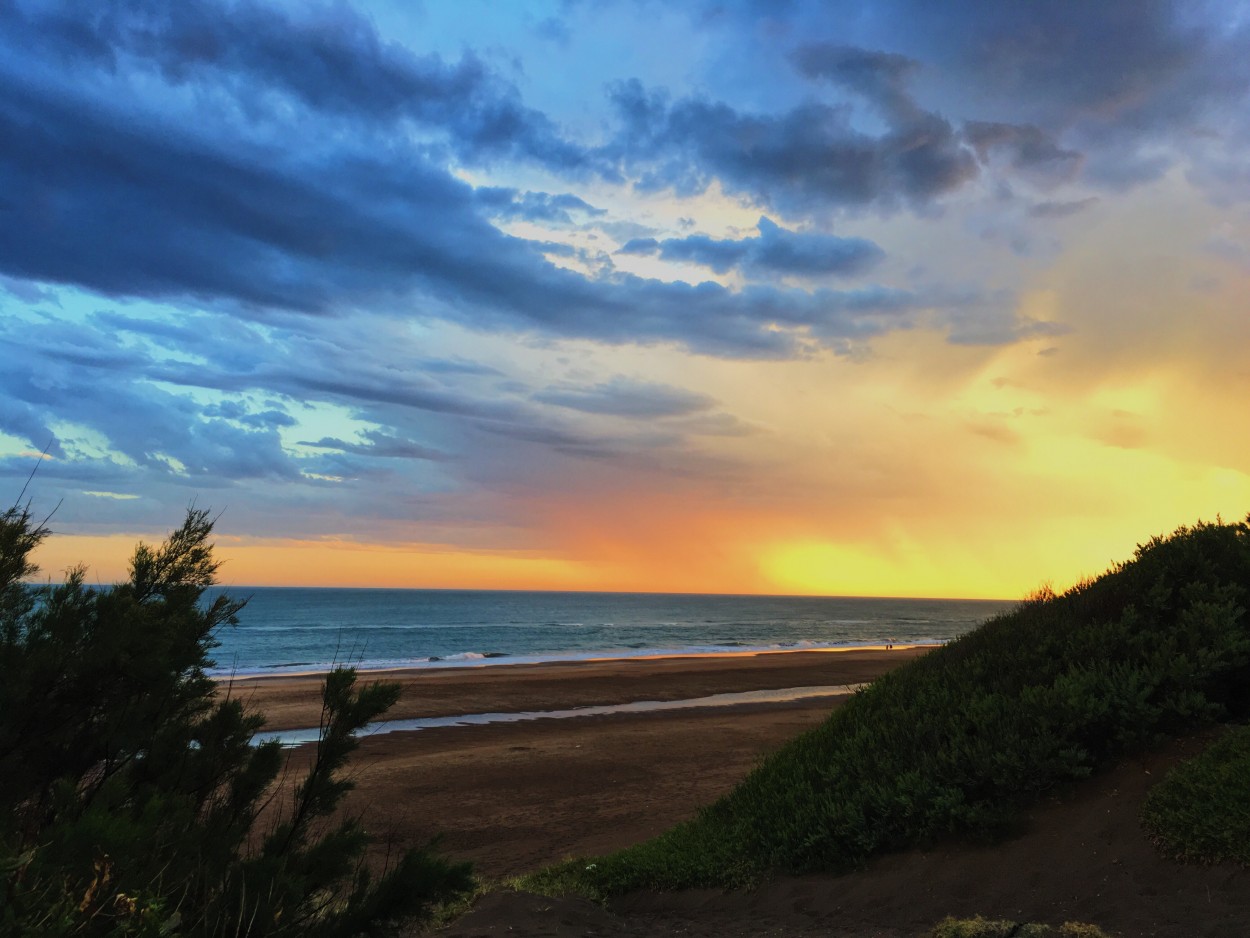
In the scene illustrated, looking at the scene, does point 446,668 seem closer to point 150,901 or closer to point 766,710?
point 766,710

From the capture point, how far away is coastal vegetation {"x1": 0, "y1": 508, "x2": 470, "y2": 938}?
4.04m

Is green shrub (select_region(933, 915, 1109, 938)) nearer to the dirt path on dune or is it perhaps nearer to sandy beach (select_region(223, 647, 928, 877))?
the dirt path on dune

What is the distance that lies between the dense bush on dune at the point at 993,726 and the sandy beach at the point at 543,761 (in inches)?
157

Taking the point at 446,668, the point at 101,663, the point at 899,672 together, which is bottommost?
the point at 446,668

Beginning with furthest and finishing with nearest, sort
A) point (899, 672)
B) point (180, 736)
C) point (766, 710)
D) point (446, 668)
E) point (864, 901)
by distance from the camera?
point (446, 668), point (766, 710), point (899, 672), point (864, 901), point (180, 736)

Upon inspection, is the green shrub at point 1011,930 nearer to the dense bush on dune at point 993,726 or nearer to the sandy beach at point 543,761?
the dense bush on dune at point 993,726

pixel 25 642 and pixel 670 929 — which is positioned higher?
pixel 25 642

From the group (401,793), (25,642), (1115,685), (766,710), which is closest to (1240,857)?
(1115,685)

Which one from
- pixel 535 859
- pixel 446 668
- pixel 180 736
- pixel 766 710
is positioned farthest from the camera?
pixel 446 668

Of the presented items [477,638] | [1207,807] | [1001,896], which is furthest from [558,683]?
[477,638]

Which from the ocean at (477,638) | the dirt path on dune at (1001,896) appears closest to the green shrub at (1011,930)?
the dirt path on dune at (1001,896)

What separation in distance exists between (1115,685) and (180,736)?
8.36 meters

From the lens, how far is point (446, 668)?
43406mm

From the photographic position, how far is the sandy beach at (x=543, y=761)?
44.2ft
